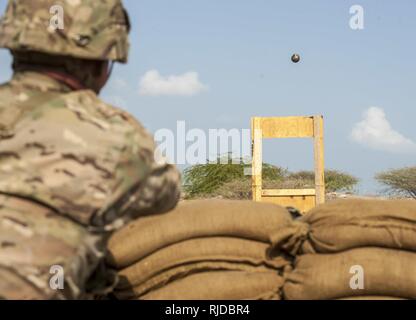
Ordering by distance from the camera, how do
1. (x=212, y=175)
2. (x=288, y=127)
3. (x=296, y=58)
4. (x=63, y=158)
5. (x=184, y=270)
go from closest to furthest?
(x=63, y=158), (x=184, y=270), (x=288, y=127), (x=296, y=58), (x=212, y=175)

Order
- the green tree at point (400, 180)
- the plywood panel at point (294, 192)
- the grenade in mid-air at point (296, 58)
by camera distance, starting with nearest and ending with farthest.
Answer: the plywood panel at point (294, 192) → the grenade in mid-air at point (296, 58) → the green tree at point (400, 180)

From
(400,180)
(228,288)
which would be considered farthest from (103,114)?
(400,180)

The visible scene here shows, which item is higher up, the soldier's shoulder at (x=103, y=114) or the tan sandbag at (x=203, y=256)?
the soldier's shoulder at (x=103, y=114)

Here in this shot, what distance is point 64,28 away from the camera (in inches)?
64.0

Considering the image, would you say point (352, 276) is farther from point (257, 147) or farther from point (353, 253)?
point (257, 147)

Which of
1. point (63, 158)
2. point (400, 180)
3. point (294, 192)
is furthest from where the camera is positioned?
point (400, 180)

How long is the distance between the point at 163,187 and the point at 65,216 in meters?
0.26

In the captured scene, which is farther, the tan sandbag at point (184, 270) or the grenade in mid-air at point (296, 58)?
the grenade in mid-air at point (296, 58)

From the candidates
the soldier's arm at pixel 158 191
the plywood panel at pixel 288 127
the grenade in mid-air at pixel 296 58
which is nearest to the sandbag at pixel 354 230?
the soldier's arm at pixel 158 191

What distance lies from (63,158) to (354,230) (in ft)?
4.94

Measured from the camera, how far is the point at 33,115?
5.10 feet

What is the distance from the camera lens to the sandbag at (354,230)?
265 cm

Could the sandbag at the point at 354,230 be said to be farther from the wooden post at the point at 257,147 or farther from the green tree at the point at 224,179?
the green tree at the point at 224,179
